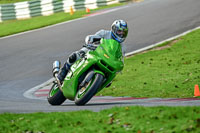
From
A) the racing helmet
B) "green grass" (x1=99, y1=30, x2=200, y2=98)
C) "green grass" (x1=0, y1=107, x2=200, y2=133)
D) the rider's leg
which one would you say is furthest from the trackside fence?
"green grass" (x1=0, y1=107, x2=200, y2=133)

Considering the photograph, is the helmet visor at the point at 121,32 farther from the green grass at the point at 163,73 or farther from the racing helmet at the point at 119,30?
the green grass at the point at 163,73

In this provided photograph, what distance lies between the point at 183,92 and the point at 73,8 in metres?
16.9

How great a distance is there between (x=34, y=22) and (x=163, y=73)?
42.0ft

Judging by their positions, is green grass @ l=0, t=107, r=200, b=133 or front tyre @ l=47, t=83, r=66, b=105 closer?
green grass @ l=0, t=107, r=200, b=133

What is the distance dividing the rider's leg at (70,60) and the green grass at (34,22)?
13.3m

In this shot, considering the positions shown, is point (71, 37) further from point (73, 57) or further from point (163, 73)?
point (73, 57)

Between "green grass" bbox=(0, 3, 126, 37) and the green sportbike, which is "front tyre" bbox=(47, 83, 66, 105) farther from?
"green grass" bbox=(0, 3, 126, 37)

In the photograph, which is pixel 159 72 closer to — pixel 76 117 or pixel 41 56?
pixel 41 56

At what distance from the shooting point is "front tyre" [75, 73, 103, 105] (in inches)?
334

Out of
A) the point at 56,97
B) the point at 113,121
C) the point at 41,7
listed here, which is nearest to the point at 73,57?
the point at 56,97

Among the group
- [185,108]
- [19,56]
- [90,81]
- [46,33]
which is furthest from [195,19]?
[185,108]

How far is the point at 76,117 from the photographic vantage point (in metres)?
7.05

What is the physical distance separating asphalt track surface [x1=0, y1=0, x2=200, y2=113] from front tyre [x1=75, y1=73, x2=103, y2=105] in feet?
13.5

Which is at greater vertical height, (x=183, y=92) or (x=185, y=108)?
(x=185, y=108)
